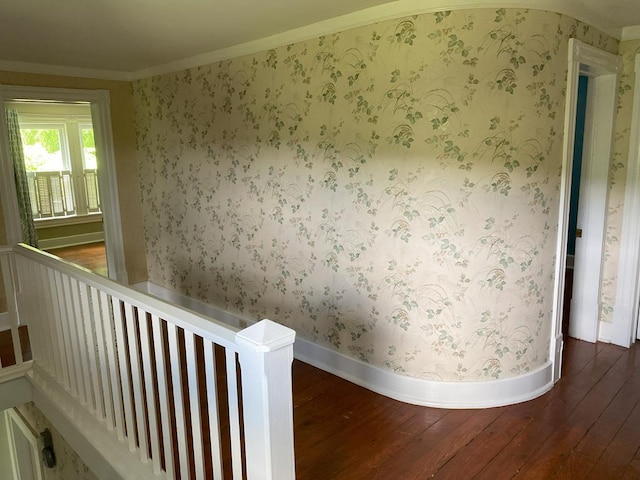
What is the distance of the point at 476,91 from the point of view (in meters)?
2.39

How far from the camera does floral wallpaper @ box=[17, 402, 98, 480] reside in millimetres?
2817

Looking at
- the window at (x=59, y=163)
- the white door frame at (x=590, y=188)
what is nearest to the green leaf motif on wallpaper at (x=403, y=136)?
the white door frame at (x=590, y=188)

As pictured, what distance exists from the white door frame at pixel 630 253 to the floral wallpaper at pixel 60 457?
3.68 meters

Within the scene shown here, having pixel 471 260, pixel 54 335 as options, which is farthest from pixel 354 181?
pixel 54 335

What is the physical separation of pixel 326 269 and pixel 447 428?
1.19 metres

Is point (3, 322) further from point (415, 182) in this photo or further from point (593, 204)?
point (593, 204)

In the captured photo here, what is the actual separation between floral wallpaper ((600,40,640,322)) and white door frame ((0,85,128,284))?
4240mm

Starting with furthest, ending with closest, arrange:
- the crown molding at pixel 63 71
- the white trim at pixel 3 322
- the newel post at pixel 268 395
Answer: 1. the white trim at pixel 3 322
2. the crown molding at pixel 63 71
3. the newel post at pixel 268 395

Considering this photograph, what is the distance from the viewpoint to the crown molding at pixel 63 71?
3.77 m

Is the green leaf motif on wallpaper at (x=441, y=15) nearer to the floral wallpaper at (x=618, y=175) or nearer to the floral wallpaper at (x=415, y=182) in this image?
the floral wallpaper at (x=415, y=182)

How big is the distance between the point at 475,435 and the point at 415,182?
1.38 metres

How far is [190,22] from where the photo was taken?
2707 mm

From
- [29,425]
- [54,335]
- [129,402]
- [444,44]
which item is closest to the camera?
[129,402]

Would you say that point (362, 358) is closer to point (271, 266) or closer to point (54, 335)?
point (271, 266)
